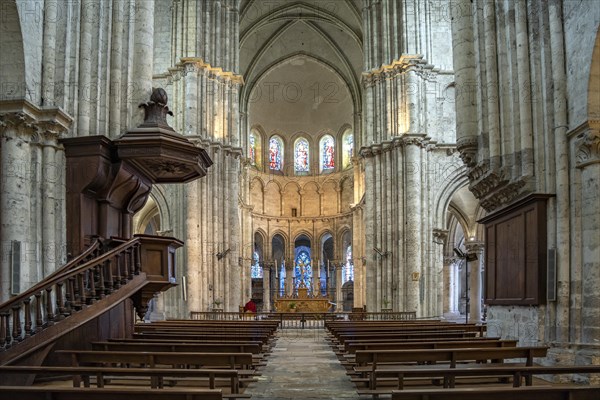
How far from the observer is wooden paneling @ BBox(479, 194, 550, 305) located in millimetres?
11367

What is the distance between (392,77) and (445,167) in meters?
5.02

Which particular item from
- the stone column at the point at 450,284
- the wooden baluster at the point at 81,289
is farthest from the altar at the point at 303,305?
the wooden baluster at the point at 81,289

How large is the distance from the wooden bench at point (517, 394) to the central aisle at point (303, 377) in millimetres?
3575

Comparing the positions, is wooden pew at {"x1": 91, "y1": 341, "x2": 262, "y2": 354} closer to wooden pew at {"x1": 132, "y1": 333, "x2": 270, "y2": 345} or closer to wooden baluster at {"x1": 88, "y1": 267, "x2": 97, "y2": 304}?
wooden baluster at {"x1": 88, "y1": 267, "x2": 97, "y2": 304}

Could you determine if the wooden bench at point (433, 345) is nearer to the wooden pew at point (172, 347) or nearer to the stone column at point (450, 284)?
the wooden pew at point (172, 347)

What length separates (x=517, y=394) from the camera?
5691 mm

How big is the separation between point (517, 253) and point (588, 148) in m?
2.69

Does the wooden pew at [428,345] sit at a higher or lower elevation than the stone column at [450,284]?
higher

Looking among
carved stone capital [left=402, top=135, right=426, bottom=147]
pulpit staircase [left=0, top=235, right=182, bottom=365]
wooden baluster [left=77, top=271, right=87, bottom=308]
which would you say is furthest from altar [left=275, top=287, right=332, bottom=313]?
wooden baluster [left=77, top=271, right=87, bottom=308]

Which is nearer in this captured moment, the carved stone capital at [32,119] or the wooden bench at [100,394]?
the wooden bench at [100,394]

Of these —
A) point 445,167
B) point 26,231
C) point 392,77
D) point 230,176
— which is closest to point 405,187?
point 445,167

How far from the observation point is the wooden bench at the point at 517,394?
5477 mm

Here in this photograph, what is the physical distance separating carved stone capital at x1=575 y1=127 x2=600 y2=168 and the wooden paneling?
96 centimetres

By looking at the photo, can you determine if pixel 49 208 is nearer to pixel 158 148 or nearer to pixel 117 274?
pixel 117 274
